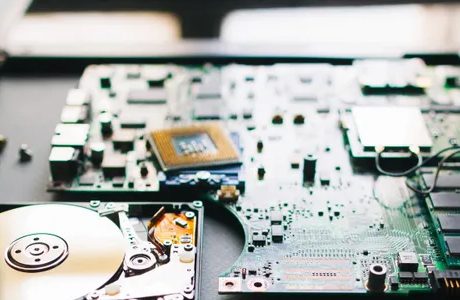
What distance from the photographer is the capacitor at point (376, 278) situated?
13.2ft

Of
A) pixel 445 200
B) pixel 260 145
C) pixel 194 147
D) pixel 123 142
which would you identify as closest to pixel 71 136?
pixel 123 142

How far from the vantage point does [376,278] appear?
159 inches

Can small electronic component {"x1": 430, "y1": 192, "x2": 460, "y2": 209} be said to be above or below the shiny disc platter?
above

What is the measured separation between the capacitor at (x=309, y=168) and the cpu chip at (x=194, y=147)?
411mm

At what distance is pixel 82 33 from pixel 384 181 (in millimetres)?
3112

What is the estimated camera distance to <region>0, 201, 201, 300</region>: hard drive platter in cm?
397

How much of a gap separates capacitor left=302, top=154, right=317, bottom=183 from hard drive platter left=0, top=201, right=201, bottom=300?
729 millimetres

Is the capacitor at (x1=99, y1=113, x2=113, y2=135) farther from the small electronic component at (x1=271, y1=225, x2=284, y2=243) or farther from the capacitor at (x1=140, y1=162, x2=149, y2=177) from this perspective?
the small electronic component at (x1=271, y1=225, x2=284, y2=243)

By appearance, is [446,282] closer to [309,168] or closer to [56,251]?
[309,168]

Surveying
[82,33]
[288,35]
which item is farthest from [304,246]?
[82,33]

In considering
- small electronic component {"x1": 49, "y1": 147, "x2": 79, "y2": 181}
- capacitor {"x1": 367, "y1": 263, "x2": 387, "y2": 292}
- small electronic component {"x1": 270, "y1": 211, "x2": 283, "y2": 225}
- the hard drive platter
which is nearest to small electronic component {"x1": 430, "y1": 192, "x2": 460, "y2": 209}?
capacitor {"x1": 367, "y1": 263, "x2": 387, "y2": 292}

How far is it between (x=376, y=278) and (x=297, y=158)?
47.2 inches

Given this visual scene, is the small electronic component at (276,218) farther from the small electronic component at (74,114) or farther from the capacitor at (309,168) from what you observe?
the small electronic component at (74,114)

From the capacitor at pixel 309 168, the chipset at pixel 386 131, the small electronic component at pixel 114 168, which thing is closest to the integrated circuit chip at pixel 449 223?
the chipset at pixel 386 131
